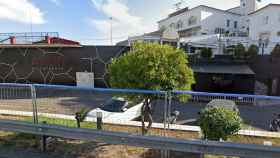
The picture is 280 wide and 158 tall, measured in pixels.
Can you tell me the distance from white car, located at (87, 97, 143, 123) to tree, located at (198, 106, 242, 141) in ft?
12.5

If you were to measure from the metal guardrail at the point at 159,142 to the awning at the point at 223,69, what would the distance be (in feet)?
41.8

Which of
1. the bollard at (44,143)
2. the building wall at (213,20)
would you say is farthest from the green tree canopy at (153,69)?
the building wall at (213,20)

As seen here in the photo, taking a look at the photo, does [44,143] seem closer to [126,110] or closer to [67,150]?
[67,150]

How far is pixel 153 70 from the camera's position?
5.26 meters

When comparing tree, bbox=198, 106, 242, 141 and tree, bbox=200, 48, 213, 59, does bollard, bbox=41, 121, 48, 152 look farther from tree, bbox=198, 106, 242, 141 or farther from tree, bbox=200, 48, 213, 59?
tree, bbox=200, 48, 213, 59

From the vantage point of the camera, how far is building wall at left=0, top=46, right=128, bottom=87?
18.9m

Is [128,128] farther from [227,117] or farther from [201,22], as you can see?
[201,22]

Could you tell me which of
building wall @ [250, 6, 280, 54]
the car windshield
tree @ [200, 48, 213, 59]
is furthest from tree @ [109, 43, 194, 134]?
building wall @ [250, 6, 280, 54]

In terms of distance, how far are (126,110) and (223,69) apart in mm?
10539

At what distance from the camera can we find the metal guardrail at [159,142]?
413cm

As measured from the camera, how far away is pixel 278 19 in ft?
Result: 112

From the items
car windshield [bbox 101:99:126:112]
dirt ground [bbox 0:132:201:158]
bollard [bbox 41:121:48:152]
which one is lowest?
dirt ground [bbox 0:132:201:158]

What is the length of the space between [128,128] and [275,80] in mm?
14643

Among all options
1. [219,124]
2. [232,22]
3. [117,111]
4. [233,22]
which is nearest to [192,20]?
[232,22]
